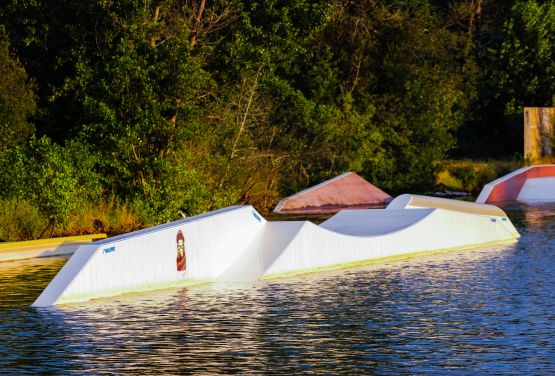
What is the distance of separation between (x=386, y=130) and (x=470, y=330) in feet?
98.2

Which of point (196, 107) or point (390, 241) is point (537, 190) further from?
point (390, 241)

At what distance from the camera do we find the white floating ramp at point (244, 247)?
17031mm

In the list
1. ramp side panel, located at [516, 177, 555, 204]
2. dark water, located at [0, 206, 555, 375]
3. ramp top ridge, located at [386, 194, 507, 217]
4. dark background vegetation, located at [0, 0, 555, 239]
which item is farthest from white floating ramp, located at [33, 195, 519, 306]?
ramp side panel, located at [516, 177, 555, 204]

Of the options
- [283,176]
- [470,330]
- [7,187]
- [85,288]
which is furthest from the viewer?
[283,176]

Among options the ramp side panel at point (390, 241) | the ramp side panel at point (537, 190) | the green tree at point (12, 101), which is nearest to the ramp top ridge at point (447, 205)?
the ramp side panel at point (390, 241)

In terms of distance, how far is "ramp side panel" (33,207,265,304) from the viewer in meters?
16.9

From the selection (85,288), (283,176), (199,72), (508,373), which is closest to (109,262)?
(85,288)

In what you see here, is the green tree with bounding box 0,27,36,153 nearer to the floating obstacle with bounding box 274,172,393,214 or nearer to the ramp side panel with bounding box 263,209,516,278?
the floating obstacle with bounding box 274,172,393,214

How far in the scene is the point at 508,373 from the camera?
440 inches

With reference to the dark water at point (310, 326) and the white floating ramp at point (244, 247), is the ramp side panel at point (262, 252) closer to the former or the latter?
the white floating ramp at point (244, 247)

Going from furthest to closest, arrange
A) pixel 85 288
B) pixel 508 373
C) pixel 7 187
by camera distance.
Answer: pixel 7 187 < pixel 85 288 < pixel 508 373

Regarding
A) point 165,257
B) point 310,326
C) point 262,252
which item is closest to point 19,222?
point 262,252

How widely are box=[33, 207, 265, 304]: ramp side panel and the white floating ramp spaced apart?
0.6 inches

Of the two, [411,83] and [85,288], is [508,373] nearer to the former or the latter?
[85,288]
